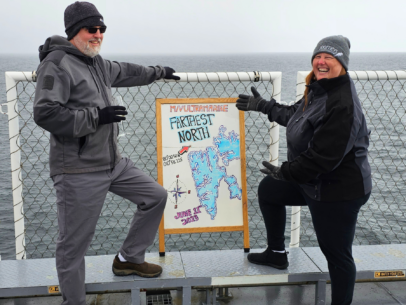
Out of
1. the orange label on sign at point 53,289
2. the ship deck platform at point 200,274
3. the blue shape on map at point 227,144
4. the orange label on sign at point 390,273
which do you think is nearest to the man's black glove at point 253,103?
the blue shape on map at point 227,144

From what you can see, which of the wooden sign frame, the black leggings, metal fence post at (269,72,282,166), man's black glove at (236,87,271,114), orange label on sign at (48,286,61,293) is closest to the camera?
the black leggings

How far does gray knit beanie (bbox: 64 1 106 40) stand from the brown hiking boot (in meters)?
1.64

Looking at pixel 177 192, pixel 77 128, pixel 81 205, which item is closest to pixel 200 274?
pixel 177 192

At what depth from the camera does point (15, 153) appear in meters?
3.68

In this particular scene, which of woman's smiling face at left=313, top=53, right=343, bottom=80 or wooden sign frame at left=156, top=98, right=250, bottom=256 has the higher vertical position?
woman's smiling face at left=313, top=53, right=343, bottom=80

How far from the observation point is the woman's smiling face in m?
2.81

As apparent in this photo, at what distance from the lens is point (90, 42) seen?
114 inches

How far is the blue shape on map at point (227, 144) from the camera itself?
3.76m

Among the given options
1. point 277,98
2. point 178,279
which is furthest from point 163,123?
point 178,279

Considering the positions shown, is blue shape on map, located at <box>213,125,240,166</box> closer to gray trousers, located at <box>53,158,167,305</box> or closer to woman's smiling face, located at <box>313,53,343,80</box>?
gray trousers, located at <box>53,158,167,305</box>

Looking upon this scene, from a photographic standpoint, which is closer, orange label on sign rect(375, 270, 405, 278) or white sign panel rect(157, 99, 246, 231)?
orange label on sign rect(375, 270, 405, 278)

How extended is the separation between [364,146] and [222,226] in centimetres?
143

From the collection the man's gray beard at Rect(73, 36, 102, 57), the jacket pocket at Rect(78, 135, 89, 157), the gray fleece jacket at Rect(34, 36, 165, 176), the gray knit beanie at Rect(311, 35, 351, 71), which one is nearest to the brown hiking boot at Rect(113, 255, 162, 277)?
the gray fleece jacket at Rect(34, 36, 165, 176)

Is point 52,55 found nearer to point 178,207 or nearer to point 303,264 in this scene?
point 178,207
